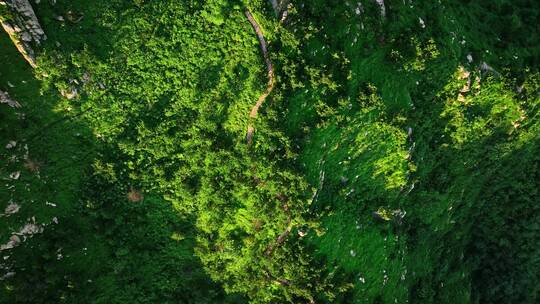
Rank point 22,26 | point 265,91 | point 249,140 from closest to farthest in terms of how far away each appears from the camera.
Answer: point 22,26 → point 265,91 → point 249,140

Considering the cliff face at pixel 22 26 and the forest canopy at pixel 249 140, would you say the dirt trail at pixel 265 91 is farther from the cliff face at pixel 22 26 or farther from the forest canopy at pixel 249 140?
the cliff face at pixel 22 26

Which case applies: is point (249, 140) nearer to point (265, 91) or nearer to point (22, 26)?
point (265, 91)

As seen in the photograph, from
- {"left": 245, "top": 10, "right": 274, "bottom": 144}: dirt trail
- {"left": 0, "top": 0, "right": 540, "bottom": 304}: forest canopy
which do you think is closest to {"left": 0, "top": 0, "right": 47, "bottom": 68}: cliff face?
{"left": 0, "top": 0, "right": 540, "bottom": 304}: forest canopy

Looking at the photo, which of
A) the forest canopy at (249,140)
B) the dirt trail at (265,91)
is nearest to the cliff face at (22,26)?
the forest canopy at (249,140)

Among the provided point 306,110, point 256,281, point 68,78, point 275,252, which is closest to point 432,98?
point 306,110

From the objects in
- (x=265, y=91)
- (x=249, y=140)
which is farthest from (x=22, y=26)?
(x=249, y=140)

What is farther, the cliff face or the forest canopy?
the forest canopy

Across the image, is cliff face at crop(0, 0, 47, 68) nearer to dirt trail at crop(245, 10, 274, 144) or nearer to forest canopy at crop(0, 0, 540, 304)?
forest canopy at crop(0, 0, 540, 304)

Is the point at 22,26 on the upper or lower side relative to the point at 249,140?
upper

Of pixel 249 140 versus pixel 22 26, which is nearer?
pixel 22 26
